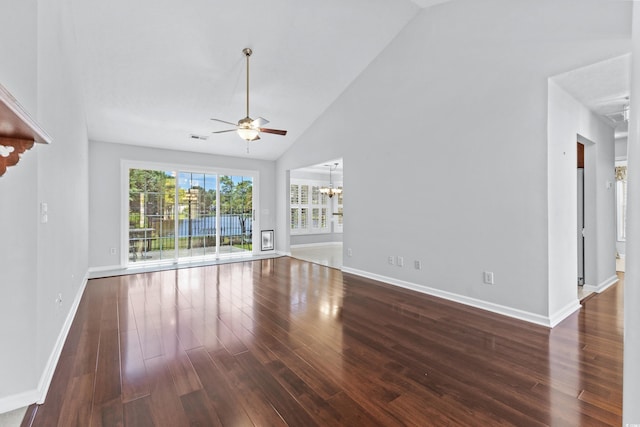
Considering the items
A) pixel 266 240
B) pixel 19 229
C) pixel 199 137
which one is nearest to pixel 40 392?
pixel 19 229

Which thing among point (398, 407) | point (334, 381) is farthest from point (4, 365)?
point (398, 407)

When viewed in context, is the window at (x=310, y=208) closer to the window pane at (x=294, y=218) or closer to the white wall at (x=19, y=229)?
the window pane at (x=294, y=218)

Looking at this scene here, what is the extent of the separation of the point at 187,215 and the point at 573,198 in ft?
24.3

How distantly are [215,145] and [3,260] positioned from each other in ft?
18.4

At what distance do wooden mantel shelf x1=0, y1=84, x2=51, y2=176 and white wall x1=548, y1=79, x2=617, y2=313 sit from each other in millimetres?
4339

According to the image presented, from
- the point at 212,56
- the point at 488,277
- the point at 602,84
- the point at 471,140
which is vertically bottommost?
the point at 488,277

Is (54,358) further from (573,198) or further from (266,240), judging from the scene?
(266,240)

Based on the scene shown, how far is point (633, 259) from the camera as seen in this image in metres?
0.66

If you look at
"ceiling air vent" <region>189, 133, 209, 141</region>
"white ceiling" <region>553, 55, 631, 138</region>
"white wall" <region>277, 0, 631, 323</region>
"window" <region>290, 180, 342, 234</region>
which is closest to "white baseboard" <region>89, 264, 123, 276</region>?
"ceiling air vent" <region>189, 133, 209, 141</region>

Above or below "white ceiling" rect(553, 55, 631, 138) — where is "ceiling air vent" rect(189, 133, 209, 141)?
above

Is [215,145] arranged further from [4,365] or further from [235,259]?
[4,365]

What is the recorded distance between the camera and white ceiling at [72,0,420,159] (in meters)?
3.65

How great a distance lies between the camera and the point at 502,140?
3.58 m

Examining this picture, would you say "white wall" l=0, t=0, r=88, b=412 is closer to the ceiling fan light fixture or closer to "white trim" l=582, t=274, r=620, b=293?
the ceiling fan light fixture
